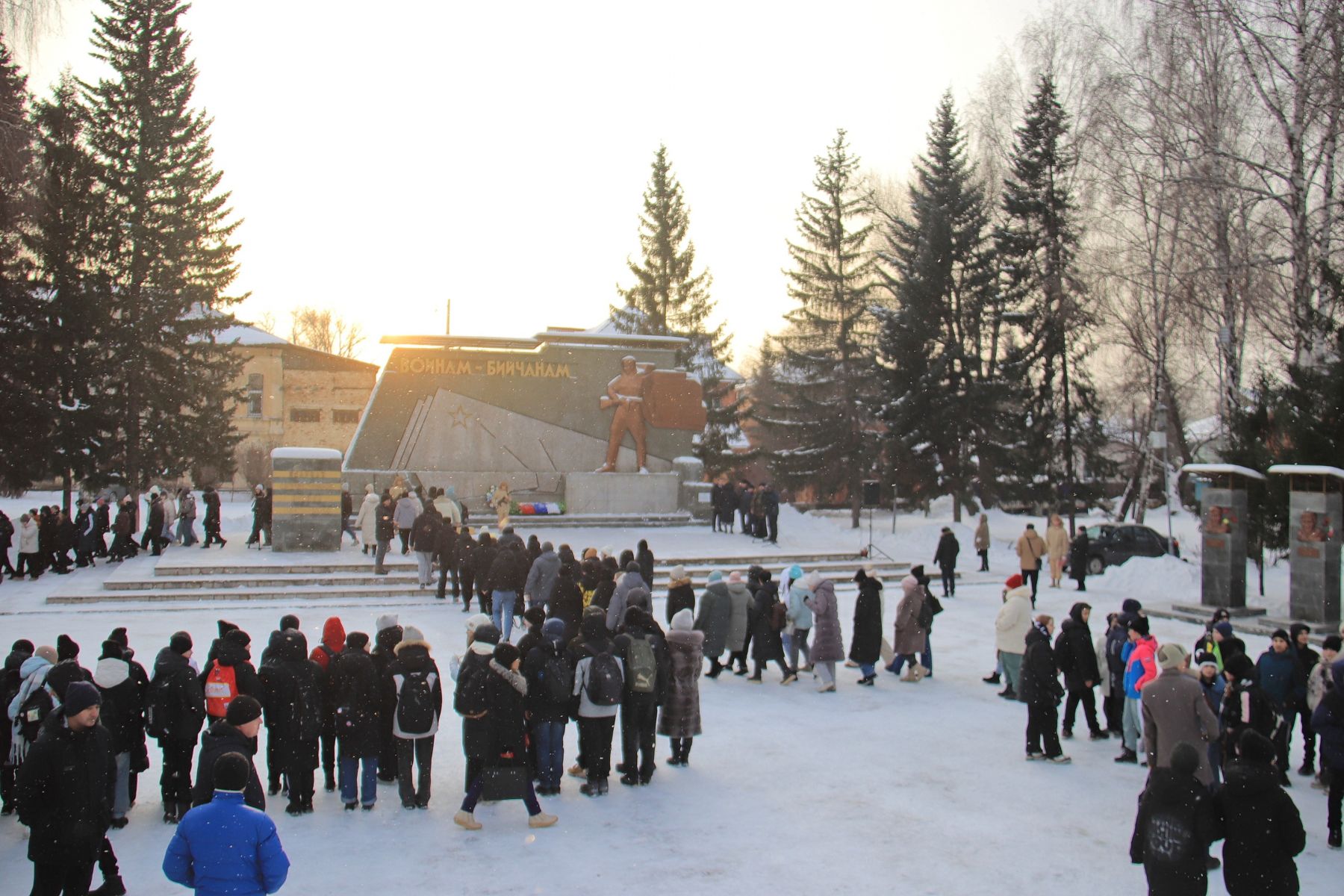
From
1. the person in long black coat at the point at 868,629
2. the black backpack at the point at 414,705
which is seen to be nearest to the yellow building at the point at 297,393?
the person in long black coat at the point at 868,629

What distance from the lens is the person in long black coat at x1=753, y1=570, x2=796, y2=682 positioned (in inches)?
448

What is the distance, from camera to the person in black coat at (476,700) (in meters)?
6.73

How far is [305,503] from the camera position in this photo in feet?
62.4

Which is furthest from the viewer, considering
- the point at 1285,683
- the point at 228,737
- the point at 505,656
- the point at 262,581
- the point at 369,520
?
the point at 369,520

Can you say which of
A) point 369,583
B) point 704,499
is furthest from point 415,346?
point 369,583

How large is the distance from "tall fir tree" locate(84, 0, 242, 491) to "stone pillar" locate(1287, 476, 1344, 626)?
26.9 meters

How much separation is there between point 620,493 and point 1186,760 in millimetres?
20993

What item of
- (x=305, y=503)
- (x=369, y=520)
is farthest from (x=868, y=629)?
(x=305, y=503)

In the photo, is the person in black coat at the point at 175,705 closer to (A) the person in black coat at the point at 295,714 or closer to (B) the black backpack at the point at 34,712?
(A) the person in black coat at the point at 295,714

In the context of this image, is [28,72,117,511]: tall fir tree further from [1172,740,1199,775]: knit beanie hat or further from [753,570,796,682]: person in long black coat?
[1172,740,1199,775]: knit beanie hat

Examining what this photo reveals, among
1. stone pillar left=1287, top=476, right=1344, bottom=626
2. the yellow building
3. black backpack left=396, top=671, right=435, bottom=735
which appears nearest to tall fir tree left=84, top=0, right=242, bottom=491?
the yellow building

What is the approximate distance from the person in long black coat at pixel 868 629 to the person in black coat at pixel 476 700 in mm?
5568

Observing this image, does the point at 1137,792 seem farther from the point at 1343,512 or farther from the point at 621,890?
the point at 1343,512

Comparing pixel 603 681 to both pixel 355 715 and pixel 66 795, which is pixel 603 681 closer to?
pixel 355 715
